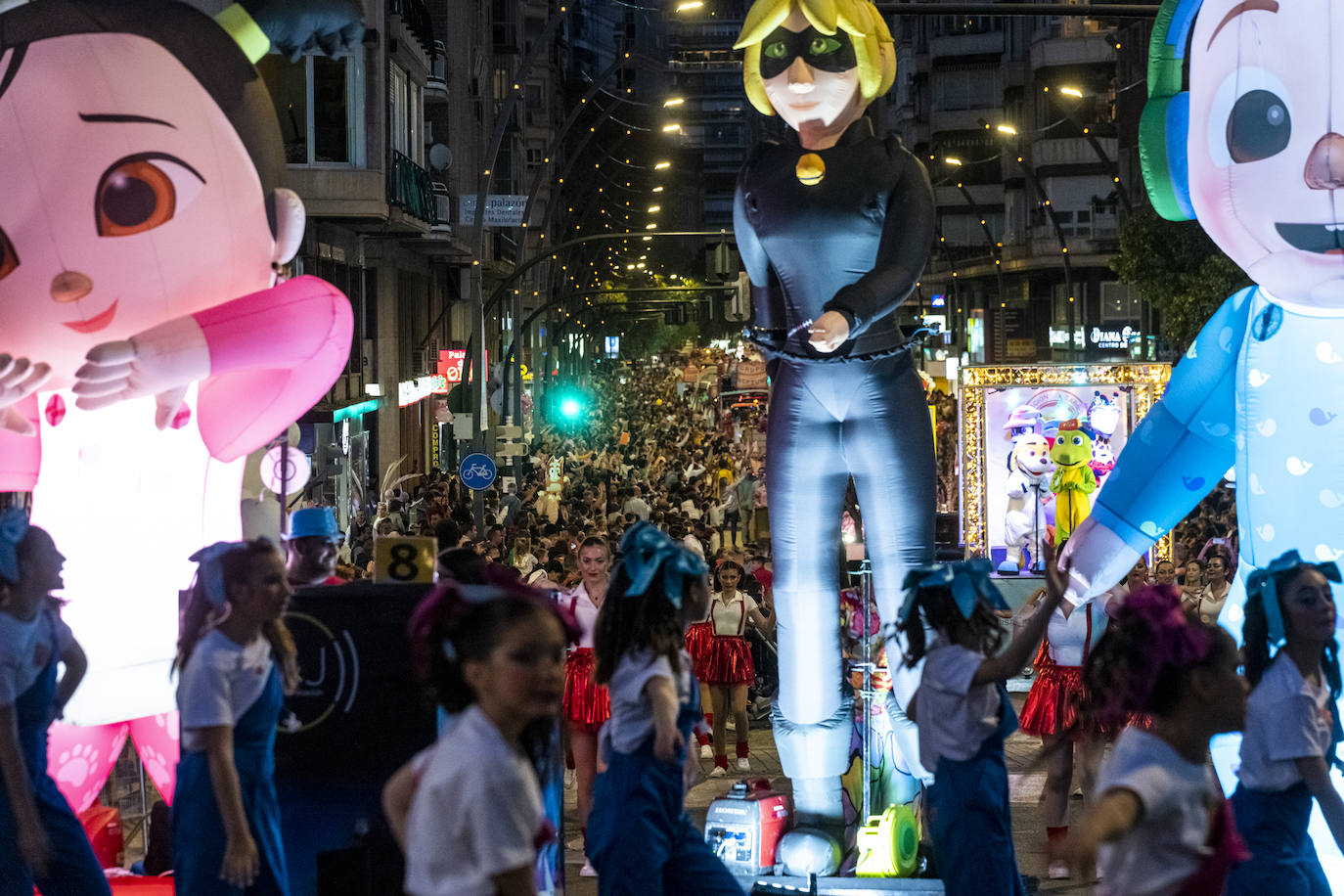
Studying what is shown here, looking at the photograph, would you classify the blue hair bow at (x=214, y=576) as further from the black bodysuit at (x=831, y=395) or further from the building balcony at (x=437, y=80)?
the building balcony at (x=437, y=80)

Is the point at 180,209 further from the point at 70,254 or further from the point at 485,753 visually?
the point at 485,753

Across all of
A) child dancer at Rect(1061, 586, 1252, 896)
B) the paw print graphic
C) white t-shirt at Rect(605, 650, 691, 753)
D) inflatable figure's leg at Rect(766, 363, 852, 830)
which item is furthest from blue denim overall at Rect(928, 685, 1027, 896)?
the paw print graphic

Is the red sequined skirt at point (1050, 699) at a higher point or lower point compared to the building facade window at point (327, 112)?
lower

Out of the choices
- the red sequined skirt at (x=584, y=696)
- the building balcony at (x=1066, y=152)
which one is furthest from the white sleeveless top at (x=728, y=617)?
the building balcony at (x=1066, y=152)

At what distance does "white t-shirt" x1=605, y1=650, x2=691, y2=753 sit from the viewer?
17.2ft

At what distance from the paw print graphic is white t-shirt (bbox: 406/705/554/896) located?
11.2ft

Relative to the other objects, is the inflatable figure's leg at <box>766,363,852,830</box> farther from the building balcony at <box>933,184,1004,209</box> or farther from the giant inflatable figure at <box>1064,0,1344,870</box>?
the building balcony at <box>933,184,1004,209</box>

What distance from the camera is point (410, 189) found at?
79.7ft

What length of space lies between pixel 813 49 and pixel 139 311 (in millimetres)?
2907

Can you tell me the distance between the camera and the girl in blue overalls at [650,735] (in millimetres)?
5168

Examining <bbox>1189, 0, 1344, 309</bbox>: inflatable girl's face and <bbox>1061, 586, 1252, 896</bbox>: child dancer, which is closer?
<bbox>1061, 586, 1252, 896</bbox>: child dancer

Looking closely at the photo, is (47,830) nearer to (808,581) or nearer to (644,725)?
(644,725)

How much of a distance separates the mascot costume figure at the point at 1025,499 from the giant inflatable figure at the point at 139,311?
9.57m

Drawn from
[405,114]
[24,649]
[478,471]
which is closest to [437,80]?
[405,114]
